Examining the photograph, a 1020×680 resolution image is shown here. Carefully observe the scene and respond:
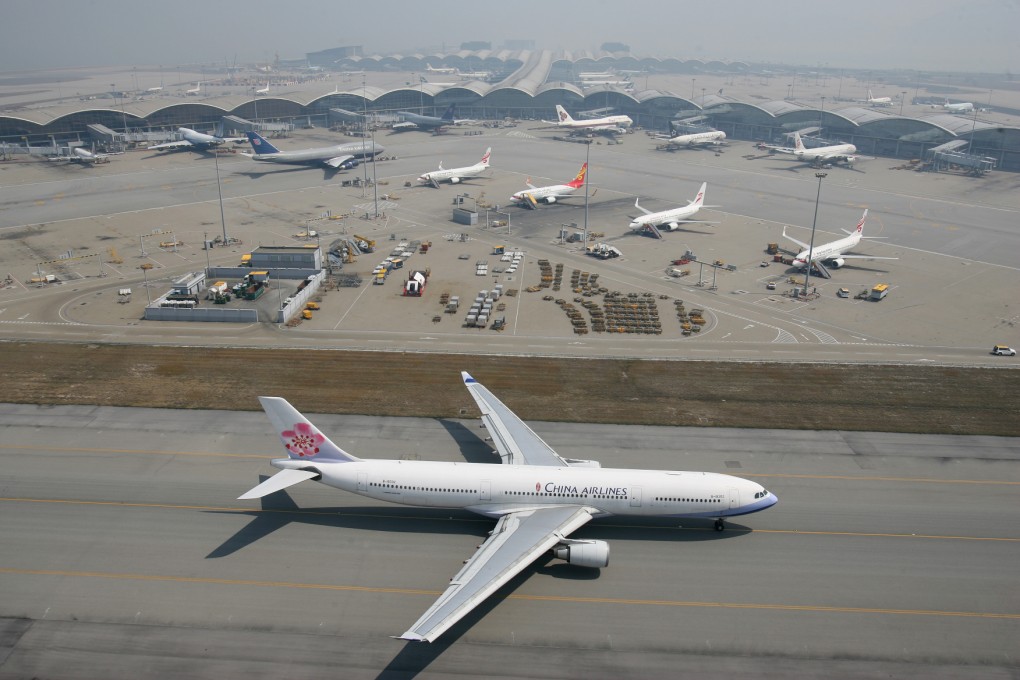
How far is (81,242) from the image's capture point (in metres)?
127

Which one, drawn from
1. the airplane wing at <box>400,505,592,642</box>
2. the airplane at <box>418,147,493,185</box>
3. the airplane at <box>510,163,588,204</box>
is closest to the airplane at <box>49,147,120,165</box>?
the airplane at <box>418,147,493,185</box>

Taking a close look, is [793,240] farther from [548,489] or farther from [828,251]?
[548,489]

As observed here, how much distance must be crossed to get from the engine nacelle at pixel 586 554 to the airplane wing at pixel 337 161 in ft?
522

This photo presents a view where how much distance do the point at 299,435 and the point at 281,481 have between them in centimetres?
365

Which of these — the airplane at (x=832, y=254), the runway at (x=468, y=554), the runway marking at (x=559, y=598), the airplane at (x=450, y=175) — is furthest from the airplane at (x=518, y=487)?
the airplane at (x=450, y=175)

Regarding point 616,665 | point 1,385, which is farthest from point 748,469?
point 1,385

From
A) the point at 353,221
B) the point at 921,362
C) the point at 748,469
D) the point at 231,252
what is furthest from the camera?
the point at 353,221

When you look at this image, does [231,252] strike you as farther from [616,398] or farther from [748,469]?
[748,469]

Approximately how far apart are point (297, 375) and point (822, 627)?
2154 inches

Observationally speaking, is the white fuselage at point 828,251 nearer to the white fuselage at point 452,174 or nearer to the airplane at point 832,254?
the airplane at point 832,254

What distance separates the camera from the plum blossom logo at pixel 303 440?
49.9 metres

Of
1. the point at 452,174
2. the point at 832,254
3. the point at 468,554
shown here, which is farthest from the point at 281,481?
the point at 452,174

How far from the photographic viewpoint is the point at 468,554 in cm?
4759

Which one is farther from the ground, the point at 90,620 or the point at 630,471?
the point at 630,471
